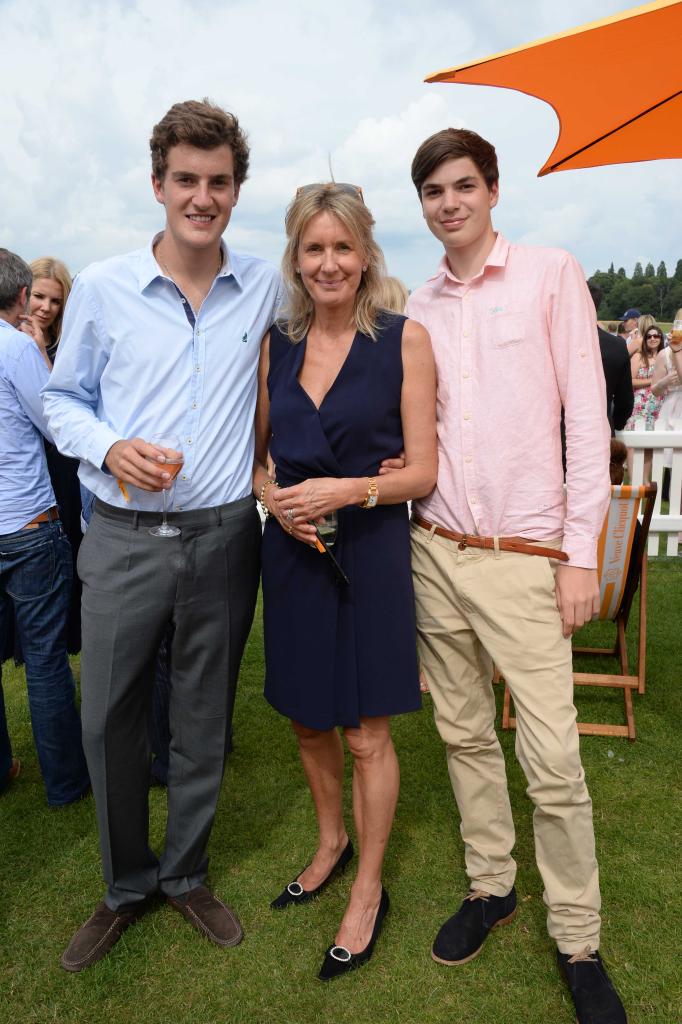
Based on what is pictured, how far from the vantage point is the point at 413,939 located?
2738 millimetres

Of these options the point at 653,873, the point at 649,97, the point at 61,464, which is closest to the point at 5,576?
the point at 61,464

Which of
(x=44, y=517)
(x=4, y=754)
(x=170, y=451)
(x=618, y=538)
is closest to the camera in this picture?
(x=170, y=451)

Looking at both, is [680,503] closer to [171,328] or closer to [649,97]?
[649,97]

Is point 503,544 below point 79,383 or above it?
below

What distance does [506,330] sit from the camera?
2.35 meters

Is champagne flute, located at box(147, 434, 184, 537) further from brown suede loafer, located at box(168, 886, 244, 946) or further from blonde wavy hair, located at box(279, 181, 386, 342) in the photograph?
brown suede loafer, located at box(168, 886, 244, 946)

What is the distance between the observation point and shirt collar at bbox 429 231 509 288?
2.38 meters

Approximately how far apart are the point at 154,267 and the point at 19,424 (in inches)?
49.8

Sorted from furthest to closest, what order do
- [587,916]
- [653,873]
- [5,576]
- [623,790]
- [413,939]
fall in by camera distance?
[623,790]
[5,576]
[653,873]
[413,939]
[587,916]

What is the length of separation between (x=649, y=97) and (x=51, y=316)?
3.33m

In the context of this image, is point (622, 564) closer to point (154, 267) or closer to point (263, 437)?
point (263, 437)

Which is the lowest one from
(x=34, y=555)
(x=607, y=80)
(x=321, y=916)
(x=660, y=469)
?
(x=321, y=916)

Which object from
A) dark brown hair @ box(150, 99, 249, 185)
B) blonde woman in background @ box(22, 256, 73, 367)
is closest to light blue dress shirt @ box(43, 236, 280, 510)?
dark brown hair @ box(150, 99, 249, 185)

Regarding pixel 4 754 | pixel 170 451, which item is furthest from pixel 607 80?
pixel 4 754
